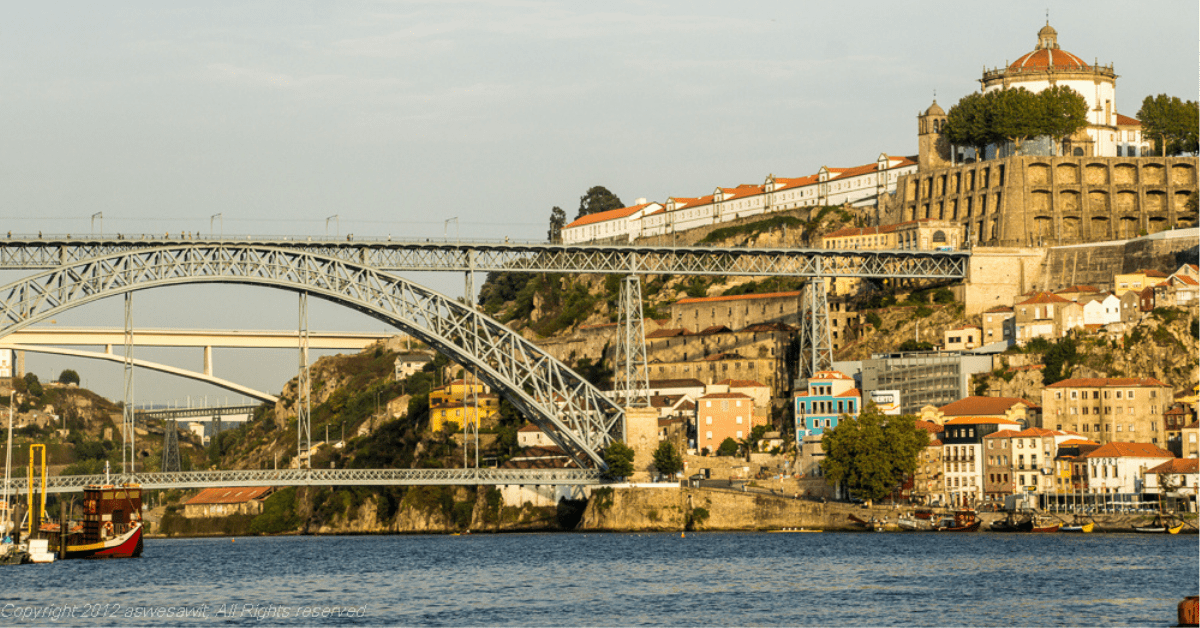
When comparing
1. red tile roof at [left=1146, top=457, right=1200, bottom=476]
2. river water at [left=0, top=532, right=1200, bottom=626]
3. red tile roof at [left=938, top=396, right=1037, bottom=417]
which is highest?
red tile roof at [left=938, top=396, right=1037, bottom=417]

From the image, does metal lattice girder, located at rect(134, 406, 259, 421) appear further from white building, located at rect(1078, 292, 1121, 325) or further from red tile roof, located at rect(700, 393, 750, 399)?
white building, located at rect(1078, 292, 1121, 325)

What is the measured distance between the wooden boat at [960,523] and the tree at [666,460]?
458 inches

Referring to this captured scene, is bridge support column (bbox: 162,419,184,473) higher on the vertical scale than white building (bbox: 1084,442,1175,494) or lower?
higher

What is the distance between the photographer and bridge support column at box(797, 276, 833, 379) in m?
87.2

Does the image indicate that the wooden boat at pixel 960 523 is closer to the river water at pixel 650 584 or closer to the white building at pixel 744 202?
the river water at pixel 650 584

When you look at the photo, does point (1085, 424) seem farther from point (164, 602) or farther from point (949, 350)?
point (164, 602)

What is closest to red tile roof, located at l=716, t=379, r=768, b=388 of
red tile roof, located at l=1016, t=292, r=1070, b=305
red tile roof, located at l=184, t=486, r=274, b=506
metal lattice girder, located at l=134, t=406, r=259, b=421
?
red tile roof, located at l=1016, t=292, r=1070, b=305

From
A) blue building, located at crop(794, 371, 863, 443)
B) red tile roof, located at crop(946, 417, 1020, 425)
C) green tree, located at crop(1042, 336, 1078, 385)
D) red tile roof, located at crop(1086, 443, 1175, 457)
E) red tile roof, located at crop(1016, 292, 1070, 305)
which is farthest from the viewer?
red tile roof, located at crop(1016, 292, 1070, 305)

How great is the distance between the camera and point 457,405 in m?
95.9

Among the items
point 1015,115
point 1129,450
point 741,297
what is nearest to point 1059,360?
point 1129,450

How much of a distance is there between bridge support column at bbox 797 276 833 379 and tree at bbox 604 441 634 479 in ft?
47.3

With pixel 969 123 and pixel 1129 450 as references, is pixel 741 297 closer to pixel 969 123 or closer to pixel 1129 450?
pixel 969 123

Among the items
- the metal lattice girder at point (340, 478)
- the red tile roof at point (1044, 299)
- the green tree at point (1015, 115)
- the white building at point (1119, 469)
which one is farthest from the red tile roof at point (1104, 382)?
the green tree at point (1015, 115)

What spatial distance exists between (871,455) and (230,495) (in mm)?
42342
